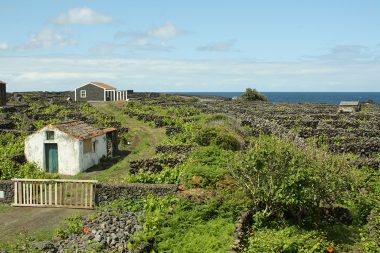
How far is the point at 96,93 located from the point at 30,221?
58676 millimetres

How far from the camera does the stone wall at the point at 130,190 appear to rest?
1992cm

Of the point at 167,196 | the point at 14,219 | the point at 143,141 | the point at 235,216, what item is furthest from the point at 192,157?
the point at 143,141

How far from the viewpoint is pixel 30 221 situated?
744 inches

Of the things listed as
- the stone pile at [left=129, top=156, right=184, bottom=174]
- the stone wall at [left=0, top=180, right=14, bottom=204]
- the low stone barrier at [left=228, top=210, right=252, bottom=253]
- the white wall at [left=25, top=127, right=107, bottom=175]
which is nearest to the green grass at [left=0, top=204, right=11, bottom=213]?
the stone wall at [left=0, top=180, right=14, bottom=204]

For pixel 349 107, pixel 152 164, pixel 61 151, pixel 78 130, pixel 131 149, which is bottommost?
pixel 131 149

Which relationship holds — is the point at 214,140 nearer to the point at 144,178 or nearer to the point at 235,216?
the point at 144,178

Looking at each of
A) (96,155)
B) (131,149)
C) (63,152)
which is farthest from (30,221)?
(131,149)

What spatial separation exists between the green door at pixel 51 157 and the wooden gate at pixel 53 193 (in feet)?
21.7

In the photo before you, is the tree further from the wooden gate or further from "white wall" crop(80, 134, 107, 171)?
the wooden gate

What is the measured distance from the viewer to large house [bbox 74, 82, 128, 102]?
7619 centimetres

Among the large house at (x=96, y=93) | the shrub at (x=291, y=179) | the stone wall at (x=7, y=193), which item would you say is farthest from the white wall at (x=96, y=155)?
the large house at (x=96, y=93)

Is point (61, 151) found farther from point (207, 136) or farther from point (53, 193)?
point (207, 136)

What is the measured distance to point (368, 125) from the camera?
129 feet

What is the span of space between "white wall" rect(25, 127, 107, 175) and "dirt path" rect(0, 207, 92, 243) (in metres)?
7.40
